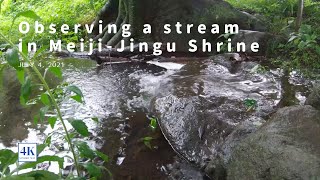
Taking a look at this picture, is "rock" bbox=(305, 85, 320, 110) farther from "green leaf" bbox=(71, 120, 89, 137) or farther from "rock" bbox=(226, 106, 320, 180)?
"green leaf" bbox=(71, 120, 89, 137)

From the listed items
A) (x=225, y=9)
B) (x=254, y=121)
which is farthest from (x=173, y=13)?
(x=254, y=121)

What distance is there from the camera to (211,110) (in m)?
Answer: 4.51

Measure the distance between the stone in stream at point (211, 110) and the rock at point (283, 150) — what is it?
38cm

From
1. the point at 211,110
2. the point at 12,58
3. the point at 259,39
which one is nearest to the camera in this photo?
the point at 12,58

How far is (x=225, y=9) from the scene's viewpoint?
28.6 ft

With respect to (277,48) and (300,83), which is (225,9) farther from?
(300,83)

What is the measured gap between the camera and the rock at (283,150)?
2.67 meters

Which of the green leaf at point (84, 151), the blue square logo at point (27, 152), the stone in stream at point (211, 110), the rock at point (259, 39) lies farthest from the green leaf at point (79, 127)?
the rock at point (259, 39)

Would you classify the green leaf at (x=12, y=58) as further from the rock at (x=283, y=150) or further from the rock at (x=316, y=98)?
the rock at (x=316, y=98)

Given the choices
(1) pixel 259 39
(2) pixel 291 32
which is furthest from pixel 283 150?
(2) pixel 291 32

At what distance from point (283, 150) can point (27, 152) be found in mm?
1845

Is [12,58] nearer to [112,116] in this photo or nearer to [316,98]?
[316,98]

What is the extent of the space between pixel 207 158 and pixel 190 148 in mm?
297

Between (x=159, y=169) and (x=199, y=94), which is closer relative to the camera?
(x=159, y=169)
